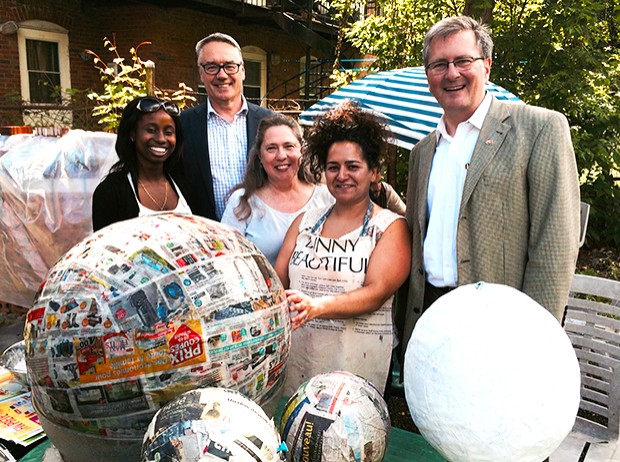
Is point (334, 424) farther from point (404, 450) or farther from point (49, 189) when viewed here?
point (49, 189)

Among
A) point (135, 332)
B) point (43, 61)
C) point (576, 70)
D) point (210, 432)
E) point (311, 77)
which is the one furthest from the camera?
point (311, 77)

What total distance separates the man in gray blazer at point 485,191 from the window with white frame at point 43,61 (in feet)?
27.6

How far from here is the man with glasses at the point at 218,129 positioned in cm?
339

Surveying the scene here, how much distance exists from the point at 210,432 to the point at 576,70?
23.2 feet

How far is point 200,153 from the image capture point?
341 cm

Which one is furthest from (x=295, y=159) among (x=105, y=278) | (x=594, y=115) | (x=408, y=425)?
(x=594, y=115)

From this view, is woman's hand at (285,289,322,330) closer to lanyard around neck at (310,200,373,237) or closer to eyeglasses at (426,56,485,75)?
lanyard around neck at (310,200,373,237)

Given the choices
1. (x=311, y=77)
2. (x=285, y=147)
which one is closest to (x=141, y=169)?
(x=285, y=147)

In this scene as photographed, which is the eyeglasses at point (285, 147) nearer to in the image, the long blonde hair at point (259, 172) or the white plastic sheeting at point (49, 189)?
the long blonde hair at point (259, 172)

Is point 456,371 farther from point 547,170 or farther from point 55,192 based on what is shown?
point 55,192

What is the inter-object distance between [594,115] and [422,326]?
6.57m

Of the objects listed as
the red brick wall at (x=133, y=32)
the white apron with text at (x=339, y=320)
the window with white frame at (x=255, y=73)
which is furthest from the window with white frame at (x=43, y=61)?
the white apron with text at (x=339, y=320)

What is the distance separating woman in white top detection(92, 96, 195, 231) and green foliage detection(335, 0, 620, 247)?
4968 millimetres

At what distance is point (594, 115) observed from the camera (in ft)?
22.4
